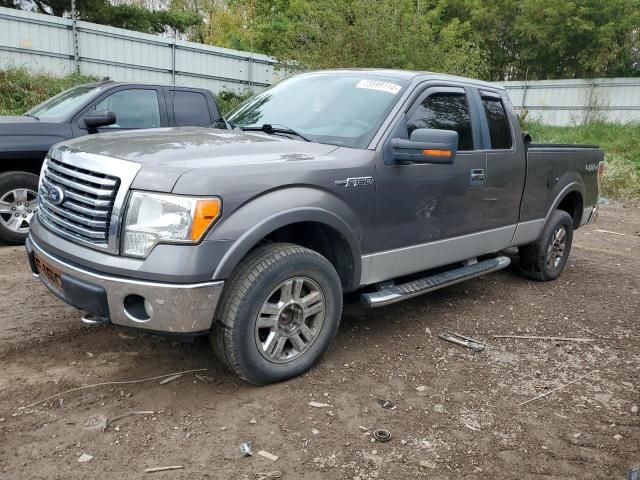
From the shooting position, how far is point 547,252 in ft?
19.1

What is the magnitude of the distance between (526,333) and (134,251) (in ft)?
10.5

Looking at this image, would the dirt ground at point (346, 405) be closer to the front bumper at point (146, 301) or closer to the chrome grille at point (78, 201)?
the front bumper at point (146, 301)

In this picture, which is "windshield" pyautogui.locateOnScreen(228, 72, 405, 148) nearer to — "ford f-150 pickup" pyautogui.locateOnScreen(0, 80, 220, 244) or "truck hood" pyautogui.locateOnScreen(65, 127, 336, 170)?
"truck hood" pyautogui.locateOnScreen(65, 127, 336, 170)

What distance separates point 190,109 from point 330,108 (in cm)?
383

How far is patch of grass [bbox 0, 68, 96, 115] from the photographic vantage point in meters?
13.4

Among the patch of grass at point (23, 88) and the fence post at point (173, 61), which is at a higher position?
the fence post at point (173, 61)

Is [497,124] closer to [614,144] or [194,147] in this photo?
[194,147]

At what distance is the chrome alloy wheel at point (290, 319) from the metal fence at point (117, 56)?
1429cm

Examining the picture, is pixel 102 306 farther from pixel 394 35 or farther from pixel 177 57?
pixel 177 57

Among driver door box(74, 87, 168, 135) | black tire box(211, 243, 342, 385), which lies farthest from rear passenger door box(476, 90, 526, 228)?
driver door box(74, 87, 168, 135)

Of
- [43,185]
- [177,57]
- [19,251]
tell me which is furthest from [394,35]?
[43,185]

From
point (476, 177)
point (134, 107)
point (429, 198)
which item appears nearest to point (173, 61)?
point (134, 107)

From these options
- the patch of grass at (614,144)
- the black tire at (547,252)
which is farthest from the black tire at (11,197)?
the patch of grass at (614,144)

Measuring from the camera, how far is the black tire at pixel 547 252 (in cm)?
573
